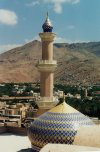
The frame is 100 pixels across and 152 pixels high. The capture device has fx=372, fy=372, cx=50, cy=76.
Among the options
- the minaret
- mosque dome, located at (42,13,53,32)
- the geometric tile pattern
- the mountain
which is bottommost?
the geometric tile pattern

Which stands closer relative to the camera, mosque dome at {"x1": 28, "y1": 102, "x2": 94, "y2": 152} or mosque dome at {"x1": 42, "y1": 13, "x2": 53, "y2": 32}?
mosque dome at {"x1": 28, "y1": 102, "x2": 94, "y2": 152}

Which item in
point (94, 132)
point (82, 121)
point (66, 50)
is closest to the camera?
point (94, 132)

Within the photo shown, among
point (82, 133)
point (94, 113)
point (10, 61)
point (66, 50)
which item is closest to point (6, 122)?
point (82, 133)

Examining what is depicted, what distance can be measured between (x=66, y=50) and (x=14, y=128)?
168 metres

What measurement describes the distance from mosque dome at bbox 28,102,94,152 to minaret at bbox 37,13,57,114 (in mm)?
5083

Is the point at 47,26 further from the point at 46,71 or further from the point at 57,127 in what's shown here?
the point at 57,127

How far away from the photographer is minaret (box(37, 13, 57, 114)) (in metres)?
17.0

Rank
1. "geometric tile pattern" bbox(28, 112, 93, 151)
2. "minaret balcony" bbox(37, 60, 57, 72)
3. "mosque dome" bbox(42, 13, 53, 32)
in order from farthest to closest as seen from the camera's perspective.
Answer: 1. "mosque dome" bbox(42, 13, 53, 32)
2. "minaret balcony" bbox(37, 60, 57, 72)
3. "geometric tile pattern" bbox(28, 112, 93, 151)

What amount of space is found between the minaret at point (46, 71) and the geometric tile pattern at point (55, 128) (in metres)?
5.19

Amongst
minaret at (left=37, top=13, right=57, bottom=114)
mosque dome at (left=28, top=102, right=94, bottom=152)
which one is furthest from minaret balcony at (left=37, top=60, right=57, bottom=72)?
mosque dome at (left=28, top=102, right=94, bottom=152)

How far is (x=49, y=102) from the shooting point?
17.0 metres

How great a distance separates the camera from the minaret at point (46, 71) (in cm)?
1695

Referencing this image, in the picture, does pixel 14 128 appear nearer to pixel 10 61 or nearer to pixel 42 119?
pixel 42 119

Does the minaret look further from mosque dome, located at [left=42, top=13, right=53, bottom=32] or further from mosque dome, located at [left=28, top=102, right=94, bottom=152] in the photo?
mosque dome, located at [left=28, top=102, right=94, bottom=152]
